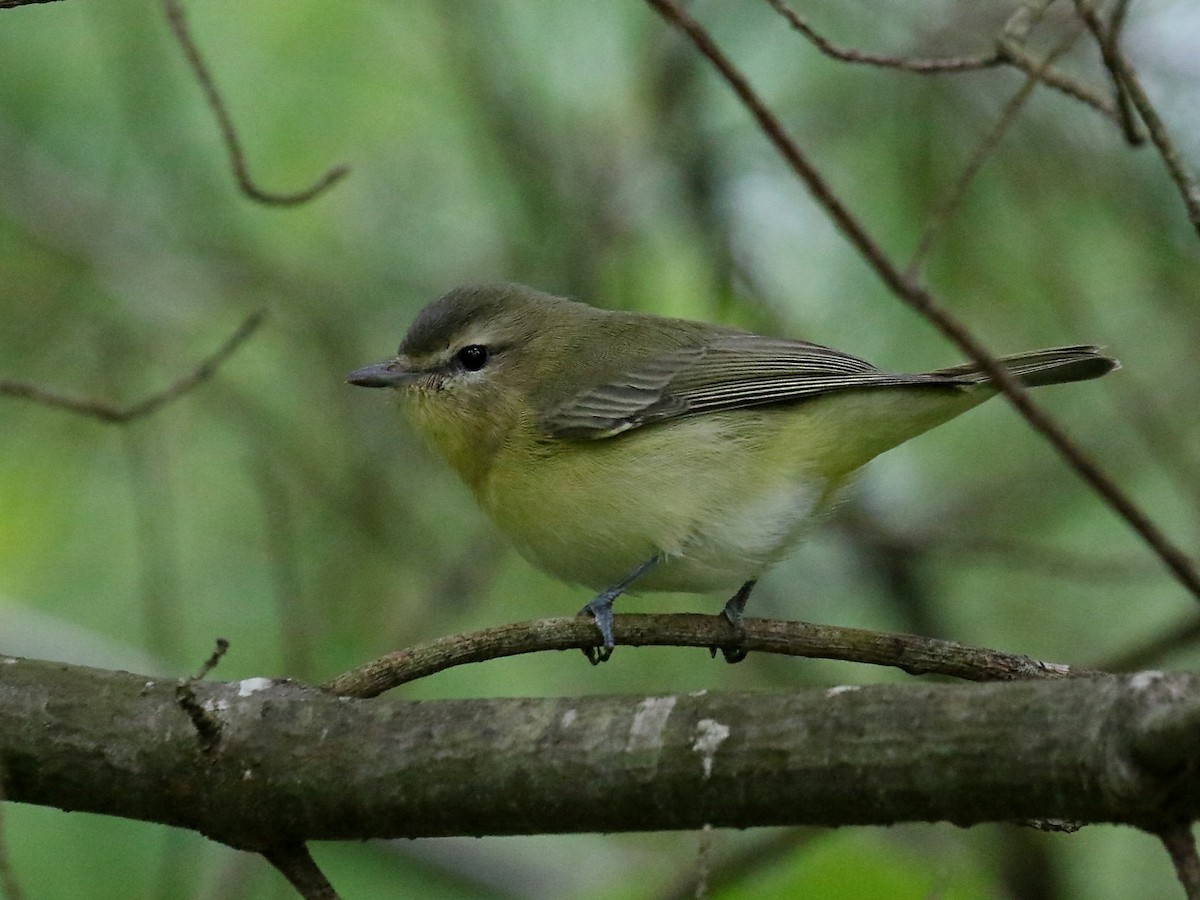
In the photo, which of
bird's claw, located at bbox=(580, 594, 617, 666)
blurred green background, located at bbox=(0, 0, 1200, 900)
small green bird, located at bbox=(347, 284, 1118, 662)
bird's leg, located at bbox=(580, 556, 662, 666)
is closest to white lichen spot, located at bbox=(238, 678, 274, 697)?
bird's claw, located at bbox=(580, 594, 617, 666)

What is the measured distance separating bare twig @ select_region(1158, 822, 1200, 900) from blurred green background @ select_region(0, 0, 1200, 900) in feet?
12.0

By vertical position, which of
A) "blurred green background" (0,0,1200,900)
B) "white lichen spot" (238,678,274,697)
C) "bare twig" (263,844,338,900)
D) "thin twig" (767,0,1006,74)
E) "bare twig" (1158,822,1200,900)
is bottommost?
"bare twig" (1158,822,1200,900)

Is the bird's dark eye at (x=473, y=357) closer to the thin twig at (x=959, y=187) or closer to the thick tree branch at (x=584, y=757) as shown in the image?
the thick tree branch at (x=584, y=757)

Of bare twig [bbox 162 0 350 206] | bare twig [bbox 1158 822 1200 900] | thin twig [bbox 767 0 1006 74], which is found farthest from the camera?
bare twig [bbox 162 0 350 206]

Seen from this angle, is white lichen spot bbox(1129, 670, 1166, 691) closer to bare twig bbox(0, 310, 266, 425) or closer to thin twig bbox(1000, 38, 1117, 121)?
thin twig bbox(1000, 38, 1117, 121)

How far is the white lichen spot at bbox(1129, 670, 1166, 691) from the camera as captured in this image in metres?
2.40

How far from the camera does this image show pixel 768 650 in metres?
3.44

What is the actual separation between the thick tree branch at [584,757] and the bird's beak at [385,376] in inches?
77.5

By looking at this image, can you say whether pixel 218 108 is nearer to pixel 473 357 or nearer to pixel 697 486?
pixel 473 357

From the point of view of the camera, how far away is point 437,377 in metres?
5.14

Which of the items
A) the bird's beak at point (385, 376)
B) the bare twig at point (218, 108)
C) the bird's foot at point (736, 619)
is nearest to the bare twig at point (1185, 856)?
the bird's foot at point (736, 619)

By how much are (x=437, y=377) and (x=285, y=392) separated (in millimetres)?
2823

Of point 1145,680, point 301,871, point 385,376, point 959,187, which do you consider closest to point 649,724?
point 301,871

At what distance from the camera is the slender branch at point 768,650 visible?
3.15m
